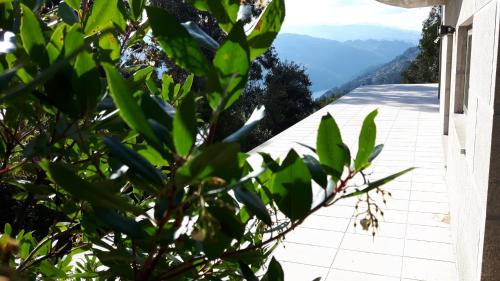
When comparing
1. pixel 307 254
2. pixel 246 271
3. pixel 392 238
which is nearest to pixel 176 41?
pixel 246 271

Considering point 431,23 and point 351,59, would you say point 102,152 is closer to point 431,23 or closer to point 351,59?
point 431,23

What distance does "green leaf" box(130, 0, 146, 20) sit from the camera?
925mm

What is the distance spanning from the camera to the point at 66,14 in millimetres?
882

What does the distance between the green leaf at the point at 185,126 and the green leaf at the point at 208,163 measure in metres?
0.05

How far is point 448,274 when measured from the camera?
336cm

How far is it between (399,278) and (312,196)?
3.01m

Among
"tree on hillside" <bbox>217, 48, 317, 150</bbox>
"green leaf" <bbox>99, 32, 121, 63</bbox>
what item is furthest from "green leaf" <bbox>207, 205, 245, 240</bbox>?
"tree on hillside" <bbox>217, 48, 317, 150</bbox>

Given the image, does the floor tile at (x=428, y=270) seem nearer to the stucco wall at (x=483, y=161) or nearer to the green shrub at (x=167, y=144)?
the stucco wall at (x=483, y=161)

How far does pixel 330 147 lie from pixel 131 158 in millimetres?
248

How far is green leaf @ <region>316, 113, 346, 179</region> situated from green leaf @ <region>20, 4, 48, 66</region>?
36 cm

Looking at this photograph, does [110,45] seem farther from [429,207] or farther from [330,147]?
[429,207]

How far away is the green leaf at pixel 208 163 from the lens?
419 millimetres

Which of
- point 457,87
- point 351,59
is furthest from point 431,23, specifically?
point 351,59

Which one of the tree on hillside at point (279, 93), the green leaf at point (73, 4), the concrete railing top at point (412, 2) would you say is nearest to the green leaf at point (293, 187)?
the green leaf at point (73, 4)
